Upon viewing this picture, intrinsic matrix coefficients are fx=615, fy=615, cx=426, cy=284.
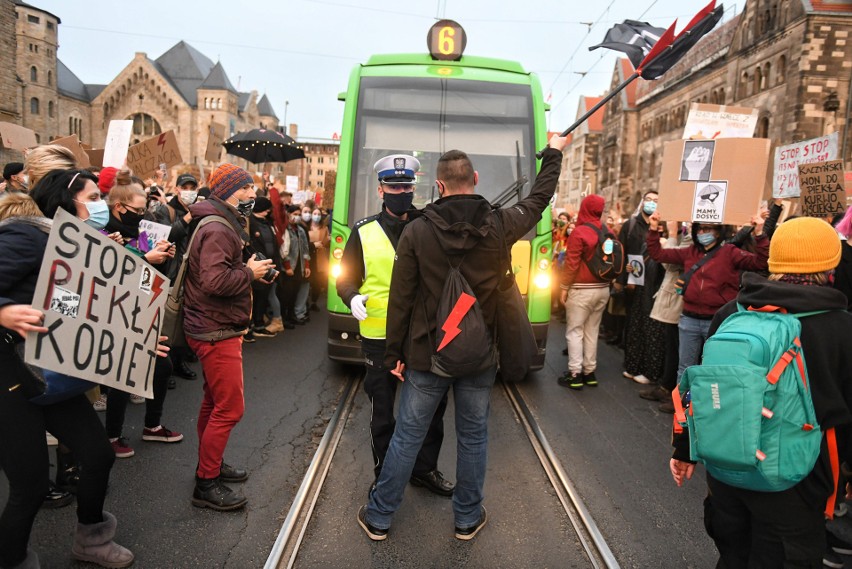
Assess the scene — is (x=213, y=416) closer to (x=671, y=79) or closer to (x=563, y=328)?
(x=563, y=328)

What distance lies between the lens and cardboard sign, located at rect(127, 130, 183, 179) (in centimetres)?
786

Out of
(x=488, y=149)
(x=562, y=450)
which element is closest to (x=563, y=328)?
(x=488, y=149)

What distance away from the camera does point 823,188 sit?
5.63 m

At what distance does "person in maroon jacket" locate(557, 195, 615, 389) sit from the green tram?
18.5 inches

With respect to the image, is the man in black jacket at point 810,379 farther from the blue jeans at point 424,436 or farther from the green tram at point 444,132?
the green tram at point 444,132

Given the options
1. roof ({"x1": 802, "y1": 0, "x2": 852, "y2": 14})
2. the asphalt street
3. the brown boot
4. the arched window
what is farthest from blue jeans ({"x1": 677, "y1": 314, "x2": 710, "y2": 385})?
the arched window

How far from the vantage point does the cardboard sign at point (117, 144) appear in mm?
6957

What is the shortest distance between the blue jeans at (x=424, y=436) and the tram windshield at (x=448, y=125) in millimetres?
3372

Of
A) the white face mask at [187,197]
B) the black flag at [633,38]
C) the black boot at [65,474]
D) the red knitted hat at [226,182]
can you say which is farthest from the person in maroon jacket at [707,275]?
the white face mask at [187,197]

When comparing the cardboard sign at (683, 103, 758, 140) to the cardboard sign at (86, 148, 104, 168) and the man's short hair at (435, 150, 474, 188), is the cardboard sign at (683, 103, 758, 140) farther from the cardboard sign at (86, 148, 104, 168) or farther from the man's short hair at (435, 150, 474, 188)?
the cardboard sign at (86, 148, 104, 168)

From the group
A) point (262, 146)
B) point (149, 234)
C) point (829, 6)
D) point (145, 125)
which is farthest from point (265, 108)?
point (149, 234)

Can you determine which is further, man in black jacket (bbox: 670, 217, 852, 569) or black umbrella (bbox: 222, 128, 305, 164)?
black umbrella (bbox: 222, 128, 305, 164)

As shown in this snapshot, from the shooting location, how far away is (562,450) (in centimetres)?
482

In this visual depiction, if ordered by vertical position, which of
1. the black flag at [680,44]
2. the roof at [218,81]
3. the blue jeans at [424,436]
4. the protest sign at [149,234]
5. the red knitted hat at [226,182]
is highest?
the roof at [218,81]
